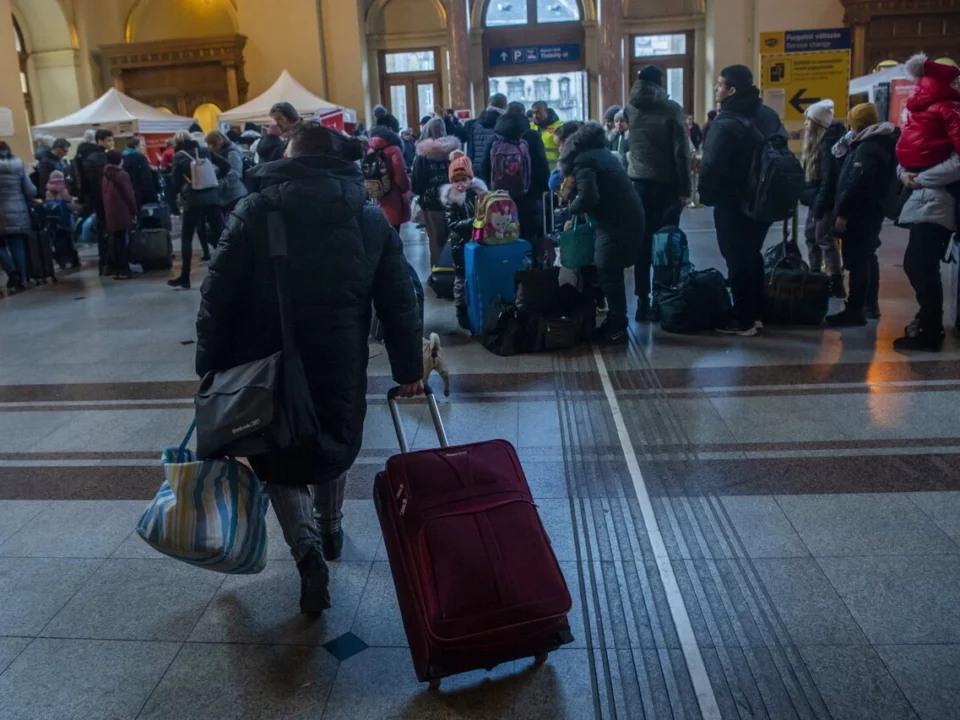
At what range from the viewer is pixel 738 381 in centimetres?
573

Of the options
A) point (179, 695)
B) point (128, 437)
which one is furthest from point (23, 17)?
point (179, 695)

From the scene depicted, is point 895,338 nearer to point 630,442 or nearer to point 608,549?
point 630,442

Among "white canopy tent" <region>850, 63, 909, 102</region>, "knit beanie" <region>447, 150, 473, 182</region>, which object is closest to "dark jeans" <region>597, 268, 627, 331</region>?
"knit beanie" <region>447, 150, 473, 182</region>

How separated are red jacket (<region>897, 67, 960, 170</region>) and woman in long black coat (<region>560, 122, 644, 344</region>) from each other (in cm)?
178

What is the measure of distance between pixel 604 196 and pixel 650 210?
2.82 ft

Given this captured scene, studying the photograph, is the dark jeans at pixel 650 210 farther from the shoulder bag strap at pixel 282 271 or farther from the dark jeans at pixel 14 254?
the dark jeans at pixel 14 254

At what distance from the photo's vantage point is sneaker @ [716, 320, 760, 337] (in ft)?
22.4

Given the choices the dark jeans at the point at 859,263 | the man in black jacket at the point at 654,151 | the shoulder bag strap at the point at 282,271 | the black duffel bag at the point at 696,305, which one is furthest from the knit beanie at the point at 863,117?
the shoulder bag strap at the point at 282,271

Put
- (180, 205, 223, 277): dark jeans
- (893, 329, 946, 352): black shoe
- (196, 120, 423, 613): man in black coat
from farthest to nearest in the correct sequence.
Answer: (180, 205, 223, 277): dark jeans
(893, 329, 946, 352): black shoe
(196, 120, 423, 613): man in black coat

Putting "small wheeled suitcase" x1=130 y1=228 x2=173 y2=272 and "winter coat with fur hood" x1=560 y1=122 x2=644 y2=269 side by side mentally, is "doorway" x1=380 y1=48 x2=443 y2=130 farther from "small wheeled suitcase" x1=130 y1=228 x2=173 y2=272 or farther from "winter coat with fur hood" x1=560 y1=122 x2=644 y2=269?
"winter coat with fur hood" x1=560 y1=122 x2=644 y2=269

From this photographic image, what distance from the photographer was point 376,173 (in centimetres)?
845

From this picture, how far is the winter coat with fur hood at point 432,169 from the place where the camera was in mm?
8547

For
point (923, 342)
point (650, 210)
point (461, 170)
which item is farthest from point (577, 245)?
point (923, 342)

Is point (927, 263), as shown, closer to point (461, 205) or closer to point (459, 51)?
point (461, 205)
